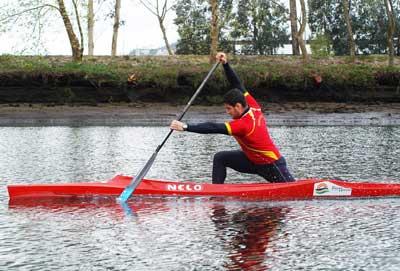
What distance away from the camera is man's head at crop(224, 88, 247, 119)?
1095 cm

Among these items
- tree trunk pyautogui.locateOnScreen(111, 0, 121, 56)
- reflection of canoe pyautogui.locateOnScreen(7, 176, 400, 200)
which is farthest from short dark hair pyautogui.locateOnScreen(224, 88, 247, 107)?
tree trunk pyautogui.locateOnScreen(111, 0, 121, 56)

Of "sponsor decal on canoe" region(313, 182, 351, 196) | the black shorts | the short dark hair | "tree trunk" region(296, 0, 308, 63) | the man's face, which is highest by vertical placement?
"tree trunk" region(296, 0, 308, 63)

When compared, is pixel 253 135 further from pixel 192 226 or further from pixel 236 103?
pixel 192 226

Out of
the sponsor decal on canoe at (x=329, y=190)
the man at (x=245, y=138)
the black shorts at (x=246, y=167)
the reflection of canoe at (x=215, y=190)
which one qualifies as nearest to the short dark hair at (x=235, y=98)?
the man at (x=245, y=138)

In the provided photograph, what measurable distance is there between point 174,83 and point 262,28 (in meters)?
22.9

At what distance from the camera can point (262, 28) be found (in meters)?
52.8

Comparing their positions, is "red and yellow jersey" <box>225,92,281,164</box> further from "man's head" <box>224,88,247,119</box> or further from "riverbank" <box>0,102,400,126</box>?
"riverbank" <box>0,102,400,126</box>

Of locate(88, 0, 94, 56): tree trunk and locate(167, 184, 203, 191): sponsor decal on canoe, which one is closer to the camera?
locate(167, 184, 203, 191): sponsor decal on canoe

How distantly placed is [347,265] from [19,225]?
3.95 metres

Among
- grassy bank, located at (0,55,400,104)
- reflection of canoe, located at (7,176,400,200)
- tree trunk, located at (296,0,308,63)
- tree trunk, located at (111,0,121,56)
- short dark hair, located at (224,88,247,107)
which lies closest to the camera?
short dark hair, located at (224,88,247,107)

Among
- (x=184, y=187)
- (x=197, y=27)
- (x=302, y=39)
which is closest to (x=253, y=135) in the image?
(x=184, y=187)

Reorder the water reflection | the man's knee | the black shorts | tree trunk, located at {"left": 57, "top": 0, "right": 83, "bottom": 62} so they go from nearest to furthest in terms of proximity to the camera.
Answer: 1. the water reflection
2. the black shorts
3. the man's knee
4. tree trunk, located at {"left": 57, "top": 0, "right": 83, "bottom": 62}

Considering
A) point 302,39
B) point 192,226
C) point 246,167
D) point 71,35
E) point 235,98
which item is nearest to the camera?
point 192,226

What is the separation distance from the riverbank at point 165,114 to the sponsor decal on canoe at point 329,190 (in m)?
16.3
